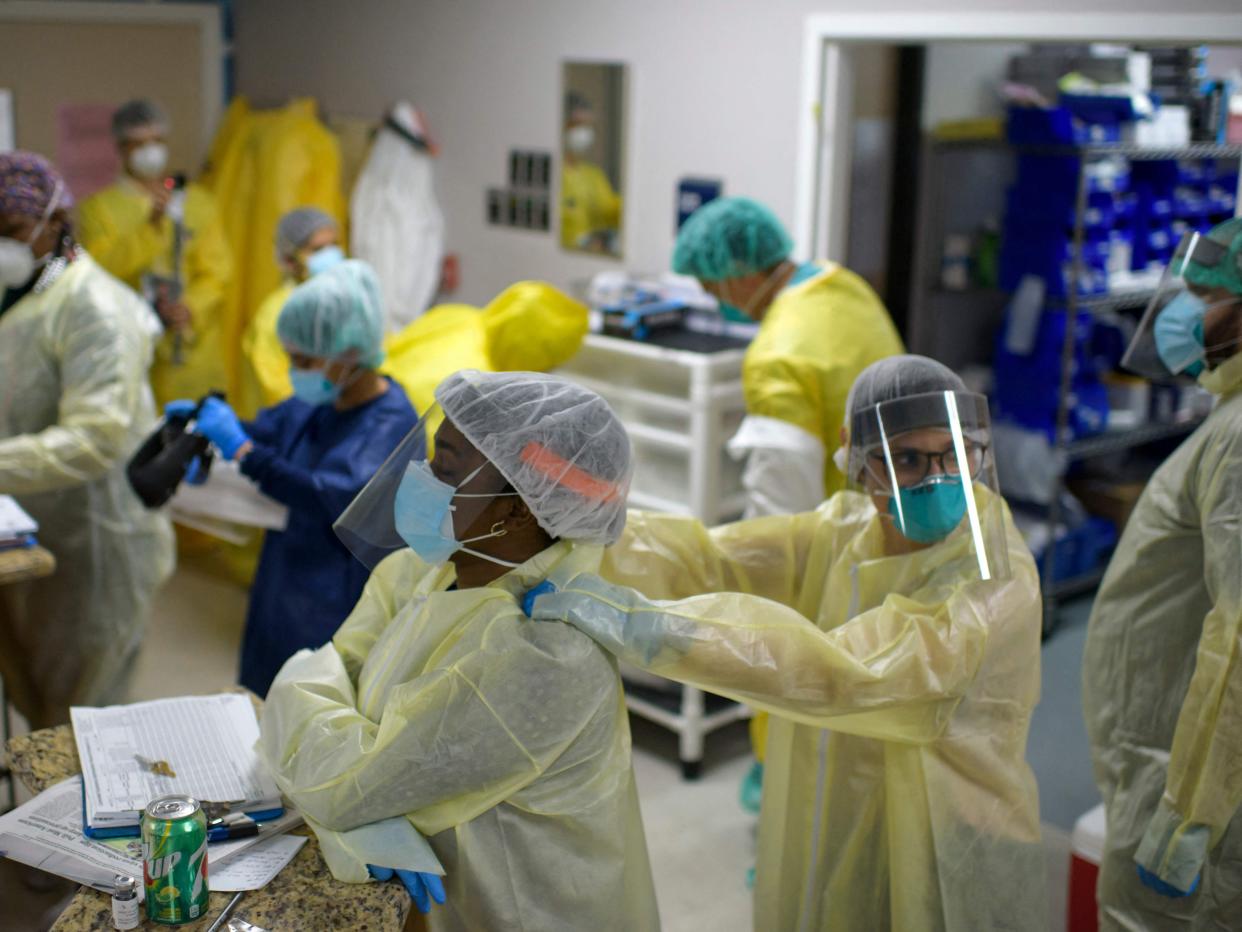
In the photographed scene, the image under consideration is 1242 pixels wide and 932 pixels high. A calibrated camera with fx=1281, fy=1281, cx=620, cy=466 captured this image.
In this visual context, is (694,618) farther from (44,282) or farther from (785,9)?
(785,9)

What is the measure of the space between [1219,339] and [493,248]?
9.72 ft

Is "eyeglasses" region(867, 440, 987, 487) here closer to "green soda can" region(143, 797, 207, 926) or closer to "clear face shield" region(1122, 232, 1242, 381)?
"clear face shield" region(1122, 232, 1242, 381)

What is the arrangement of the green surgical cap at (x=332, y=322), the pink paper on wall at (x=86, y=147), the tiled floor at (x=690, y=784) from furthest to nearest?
the pink paper on wall at (x=86, y=147) → the tiled floor at (x=690, y=784) → the green surgical cap at (x=332, y=322)

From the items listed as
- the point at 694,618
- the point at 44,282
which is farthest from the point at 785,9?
the point at 694,618

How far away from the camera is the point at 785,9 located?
364cm

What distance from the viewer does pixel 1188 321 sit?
7.55 ft

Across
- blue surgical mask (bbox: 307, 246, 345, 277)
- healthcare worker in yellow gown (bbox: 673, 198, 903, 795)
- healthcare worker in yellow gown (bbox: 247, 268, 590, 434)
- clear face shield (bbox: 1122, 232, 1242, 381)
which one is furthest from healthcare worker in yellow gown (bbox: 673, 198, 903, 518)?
blue surgical mask (bbox: 307, 246, 345, 277)

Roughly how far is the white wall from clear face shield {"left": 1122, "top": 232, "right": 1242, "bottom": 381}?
3.10 ft

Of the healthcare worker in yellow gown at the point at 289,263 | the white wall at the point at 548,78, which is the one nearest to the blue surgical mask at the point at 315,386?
the healthcare worker in yellow gown at the point at 289,263

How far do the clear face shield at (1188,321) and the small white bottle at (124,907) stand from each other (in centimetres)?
191

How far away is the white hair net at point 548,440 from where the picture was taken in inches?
64.2

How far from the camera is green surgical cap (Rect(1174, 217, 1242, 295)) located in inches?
87.6

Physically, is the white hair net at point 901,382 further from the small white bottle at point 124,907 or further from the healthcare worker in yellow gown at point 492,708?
the small white bottle at point 124,907

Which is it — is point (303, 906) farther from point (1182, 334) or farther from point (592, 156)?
point (592, 156)
